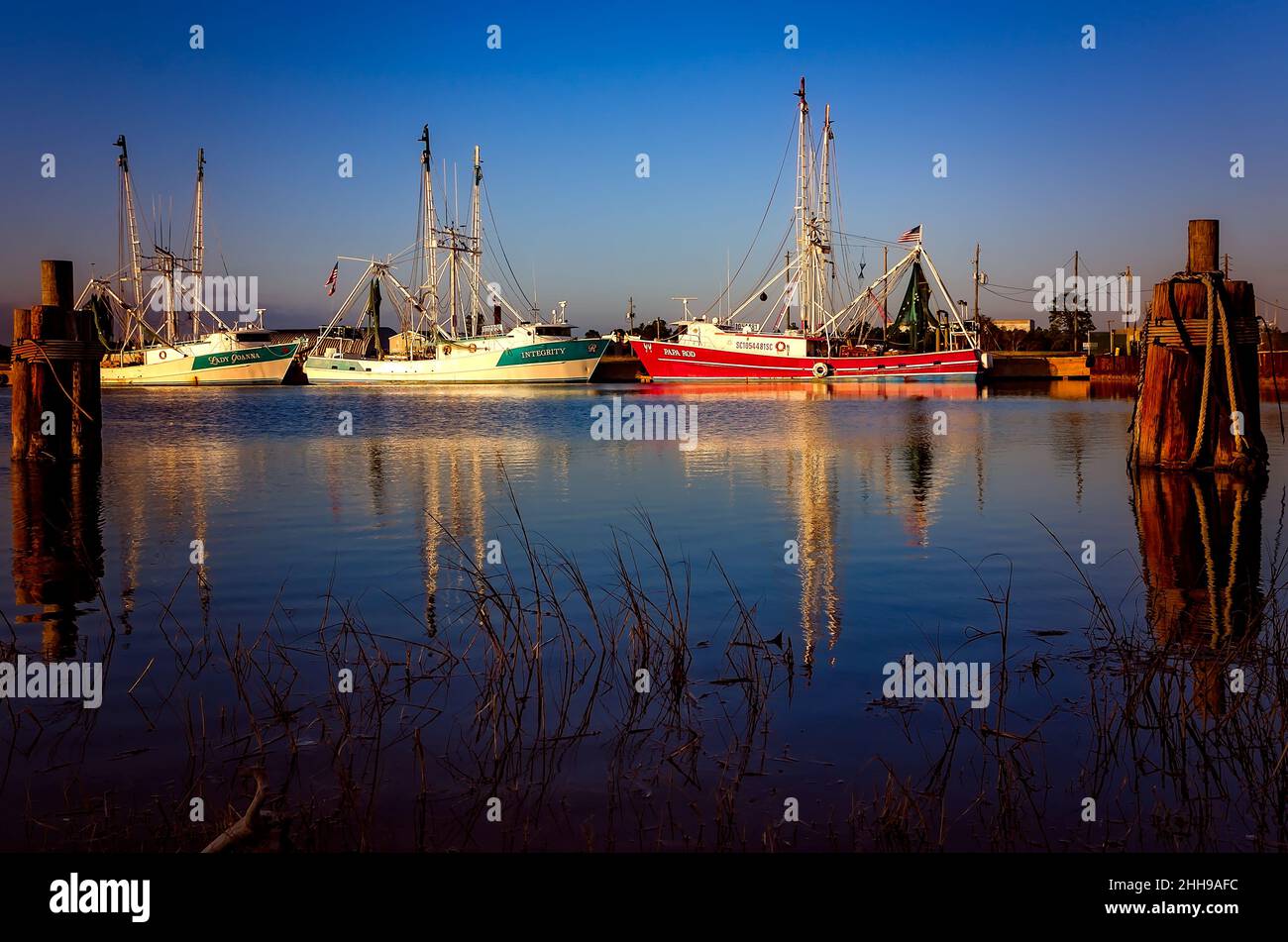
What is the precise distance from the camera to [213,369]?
8925 centimetres

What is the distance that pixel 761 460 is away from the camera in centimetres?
2042

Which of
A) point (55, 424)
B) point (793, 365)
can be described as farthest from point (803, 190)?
point (55, 424)

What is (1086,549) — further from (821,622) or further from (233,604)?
(233,604)

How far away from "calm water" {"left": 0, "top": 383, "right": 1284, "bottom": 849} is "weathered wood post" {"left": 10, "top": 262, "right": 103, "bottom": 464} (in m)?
2.39

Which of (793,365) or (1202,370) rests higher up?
(793,365)

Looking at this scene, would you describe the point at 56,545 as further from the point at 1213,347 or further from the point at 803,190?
the point at 803,190

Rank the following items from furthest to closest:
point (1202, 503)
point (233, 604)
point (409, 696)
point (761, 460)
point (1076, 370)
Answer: point (1076, 370) < point (761, 460) < point (1202, 503) < point (233, 604) < point (409, 696)

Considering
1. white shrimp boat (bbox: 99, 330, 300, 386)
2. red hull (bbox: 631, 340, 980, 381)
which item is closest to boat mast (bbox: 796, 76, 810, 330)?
red hull (bbox: 631, 340, 980, 381)

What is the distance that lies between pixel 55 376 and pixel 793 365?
2425 inches

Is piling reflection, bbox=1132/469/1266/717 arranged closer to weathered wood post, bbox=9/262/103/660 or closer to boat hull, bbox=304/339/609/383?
weathered wood post, bbox=9/262/103/660

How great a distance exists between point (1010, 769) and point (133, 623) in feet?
19.3

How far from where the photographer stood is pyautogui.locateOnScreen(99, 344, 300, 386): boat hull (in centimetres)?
8894

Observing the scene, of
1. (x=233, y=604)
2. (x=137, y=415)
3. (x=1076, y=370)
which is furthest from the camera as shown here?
(x=1076, y=370)
